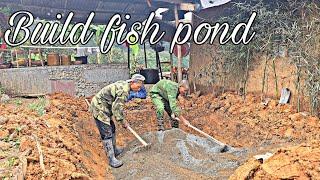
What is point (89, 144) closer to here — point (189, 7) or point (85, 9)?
point (189, 7)

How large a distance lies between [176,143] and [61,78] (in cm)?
675

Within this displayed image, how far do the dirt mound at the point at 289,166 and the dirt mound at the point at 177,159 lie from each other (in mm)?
1299

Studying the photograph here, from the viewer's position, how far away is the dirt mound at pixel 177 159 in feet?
16.7

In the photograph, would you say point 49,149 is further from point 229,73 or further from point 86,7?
point 86,7

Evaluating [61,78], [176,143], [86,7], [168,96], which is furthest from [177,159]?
[86,7]

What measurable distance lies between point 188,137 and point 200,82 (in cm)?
505

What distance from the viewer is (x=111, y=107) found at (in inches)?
247

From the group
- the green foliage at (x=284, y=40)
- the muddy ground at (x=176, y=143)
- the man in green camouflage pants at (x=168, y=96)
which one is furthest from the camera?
the man in green camouflage pants at (x=168, y=96)

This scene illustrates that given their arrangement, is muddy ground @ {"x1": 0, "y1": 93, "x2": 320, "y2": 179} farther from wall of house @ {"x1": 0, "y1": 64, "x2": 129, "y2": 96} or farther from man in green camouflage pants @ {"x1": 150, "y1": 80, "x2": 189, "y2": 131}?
wall of house @ {"x1": 0, "y1": 64, "x2": 129, "y2": 96}

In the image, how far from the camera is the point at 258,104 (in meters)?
8.40

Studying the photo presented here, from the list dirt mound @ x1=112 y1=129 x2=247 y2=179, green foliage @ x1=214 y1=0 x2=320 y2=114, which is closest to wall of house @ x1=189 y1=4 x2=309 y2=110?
green foliage @ x1=214 y1=0 x2=320 y2=114

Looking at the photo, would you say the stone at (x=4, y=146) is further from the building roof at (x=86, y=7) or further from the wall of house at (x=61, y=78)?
the building roof at (x=86, y=7)

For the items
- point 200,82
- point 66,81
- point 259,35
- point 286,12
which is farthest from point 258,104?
point 66,81

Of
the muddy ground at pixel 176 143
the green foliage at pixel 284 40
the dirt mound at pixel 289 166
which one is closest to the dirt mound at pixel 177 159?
the muddy ground at pixel 176 143
